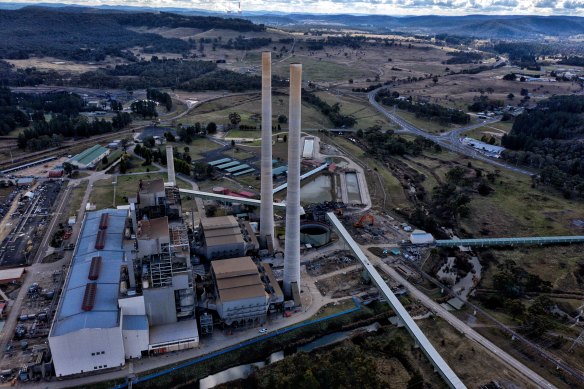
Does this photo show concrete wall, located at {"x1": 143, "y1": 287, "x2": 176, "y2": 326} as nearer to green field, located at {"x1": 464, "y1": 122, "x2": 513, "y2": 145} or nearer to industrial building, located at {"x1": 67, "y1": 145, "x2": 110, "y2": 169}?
industrial building, located at {"x1": 67, "y1": 145, "x2": 110, "y2": 169}

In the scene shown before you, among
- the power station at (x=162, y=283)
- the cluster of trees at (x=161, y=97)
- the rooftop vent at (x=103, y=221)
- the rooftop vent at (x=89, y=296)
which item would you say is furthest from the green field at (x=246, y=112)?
the rooftop vent at (x=89, y=296)

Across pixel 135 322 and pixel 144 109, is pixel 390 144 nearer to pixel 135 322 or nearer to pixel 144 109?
pixel 144 109

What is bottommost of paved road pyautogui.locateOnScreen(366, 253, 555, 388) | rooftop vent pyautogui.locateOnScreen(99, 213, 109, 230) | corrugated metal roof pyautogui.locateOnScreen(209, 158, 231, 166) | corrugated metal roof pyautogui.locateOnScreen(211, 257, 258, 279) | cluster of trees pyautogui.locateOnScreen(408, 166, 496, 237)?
paved road pyautogui.locateOnScreen(366, 253, 555, 388)

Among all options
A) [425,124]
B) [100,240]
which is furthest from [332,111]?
[100,240]

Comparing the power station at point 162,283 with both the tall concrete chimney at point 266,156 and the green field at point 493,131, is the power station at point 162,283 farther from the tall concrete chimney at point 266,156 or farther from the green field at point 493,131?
the green field at point 493,131

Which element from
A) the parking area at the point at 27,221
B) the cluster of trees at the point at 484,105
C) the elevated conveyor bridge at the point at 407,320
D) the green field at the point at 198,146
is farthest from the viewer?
the cluster of trees at the point at 484,105

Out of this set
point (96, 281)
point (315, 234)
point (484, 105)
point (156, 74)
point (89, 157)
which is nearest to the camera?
point (96, 281)

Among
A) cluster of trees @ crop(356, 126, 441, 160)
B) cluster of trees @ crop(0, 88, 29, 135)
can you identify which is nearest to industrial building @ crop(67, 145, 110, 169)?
cluster of trees @ crop(0, 88, 29, 135)
